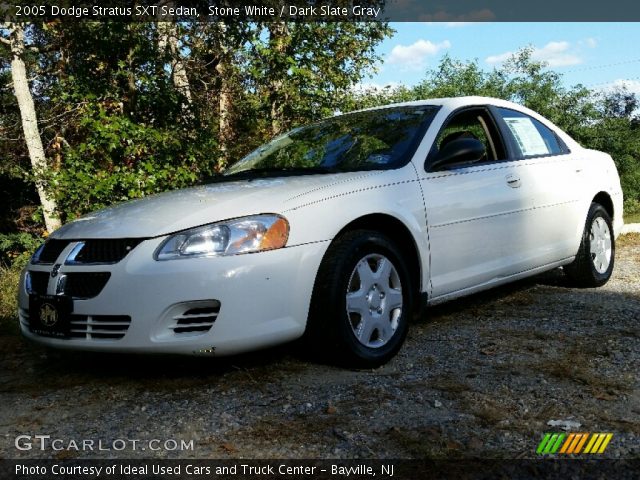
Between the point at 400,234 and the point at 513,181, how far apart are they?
1.18 m

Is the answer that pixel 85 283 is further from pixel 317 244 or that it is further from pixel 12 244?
pixel 12 244

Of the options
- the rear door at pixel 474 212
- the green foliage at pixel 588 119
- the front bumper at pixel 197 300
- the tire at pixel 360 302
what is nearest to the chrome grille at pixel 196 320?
the front bumper at pixel 197 300

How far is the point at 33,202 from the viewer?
659 inches

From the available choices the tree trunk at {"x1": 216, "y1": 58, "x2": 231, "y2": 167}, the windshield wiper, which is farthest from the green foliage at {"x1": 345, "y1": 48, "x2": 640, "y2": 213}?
the windshield wiper

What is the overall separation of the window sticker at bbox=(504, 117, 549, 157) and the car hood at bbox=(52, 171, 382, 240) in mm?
1636

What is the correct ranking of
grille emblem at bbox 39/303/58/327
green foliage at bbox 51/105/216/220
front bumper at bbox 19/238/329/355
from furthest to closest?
green foliage at bbox 51/105/216/220 < grille emblem at bbox 39/303/58/327 < front bumper at bbox 19/238/329/355

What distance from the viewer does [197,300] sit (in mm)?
2938

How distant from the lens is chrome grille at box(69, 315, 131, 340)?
3004 millimetres

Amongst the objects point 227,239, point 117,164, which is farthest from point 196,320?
point 117,164

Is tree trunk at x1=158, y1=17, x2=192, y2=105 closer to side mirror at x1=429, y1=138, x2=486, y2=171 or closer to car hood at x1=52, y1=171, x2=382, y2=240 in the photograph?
car hood at x1=52, y1=171, x2=382, y2=240

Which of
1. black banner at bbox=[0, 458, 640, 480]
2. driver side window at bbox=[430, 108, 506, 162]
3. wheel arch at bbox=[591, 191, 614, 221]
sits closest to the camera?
black banner at bbox=[0, 458, 640, 480]

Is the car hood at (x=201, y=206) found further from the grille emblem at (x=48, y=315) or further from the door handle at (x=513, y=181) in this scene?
the door handle at (x=513, y=181)

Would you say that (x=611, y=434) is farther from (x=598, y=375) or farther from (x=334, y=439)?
(x=334, y=439)

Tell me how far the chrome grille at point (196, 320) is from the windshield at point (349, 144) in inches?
46.8
